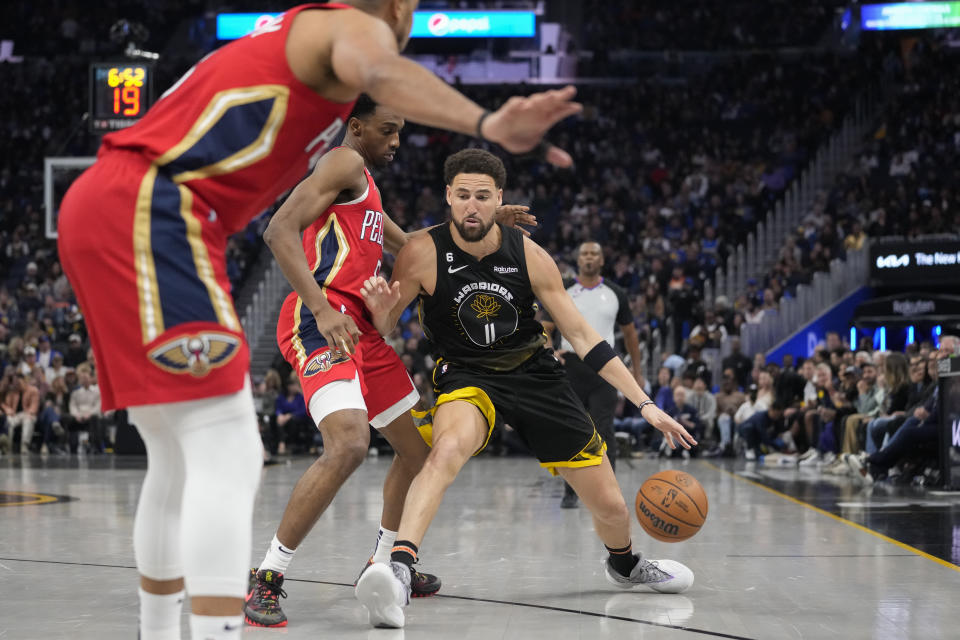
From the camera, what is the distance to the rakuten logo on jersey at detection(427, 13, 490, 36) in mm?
32653

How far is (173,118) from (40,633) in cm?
225

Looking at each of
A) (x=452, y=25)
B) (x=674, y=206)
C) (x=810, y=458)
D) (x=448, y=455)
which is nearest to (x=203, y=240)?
(x=448, y=455)

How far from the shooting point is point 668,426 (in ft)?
14.0

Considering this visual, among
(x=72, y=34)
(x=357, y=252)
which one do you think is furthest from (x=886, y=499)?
(x=72, y=34)

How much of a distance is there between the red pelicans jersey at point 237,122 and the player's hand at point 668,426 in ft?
6.59

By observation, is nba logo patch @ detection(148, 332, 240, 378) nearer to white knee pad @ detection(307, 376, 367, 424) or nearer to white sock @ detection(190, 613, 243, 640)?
white sock @ detection(190, 613, 243, 640)

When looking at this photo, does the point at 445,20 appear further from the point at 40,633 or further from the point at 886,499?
the point at 40,633

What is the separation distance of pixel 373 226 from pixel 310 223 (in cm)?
42

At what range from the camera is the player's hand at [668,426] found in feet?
14.0

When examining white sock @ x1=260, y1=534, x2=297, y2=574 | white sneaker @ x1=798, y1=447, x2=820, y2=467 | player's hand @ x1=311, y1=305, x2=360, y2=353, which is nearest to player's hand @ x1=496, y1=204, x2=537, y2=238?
player's hand @ x1=311, y1=305, x2=360, y2=353

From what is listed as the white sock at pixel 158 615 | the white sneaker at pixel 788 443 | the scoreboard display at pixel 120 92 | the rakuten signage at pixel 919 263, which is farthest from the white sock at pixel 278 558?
the rakuten signage at pixel 919 263

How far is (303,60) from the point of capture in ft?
8.60

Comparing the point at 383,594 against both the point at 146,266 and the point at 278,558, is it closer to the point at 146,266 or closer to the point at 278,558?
the point at 278,558

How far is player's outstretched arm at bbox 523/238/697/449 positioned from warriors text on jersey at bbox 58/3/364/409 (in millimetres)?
2144
